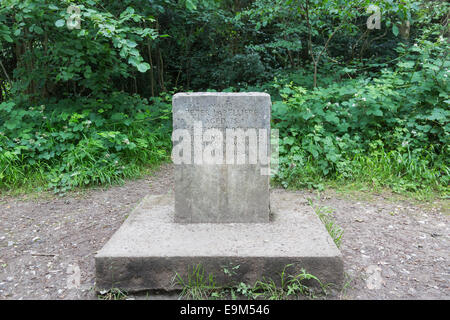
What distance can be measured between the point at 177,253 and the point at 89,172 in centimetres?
247

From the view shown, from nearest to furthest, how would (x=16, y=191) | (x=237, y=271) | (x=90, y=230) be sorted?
1. (x=237, y=271)
2. (x=90, y=230)
3. (x=16, y=191)

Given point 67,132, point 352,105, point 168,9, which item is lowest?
point 67,132

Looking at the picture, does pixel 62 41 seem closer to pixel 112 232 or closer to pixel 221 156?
pixel 112 232

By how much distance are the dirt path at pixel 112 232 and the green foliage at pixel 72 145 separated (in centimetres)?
32

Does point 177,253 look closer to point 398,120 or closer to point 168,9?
point 398,120

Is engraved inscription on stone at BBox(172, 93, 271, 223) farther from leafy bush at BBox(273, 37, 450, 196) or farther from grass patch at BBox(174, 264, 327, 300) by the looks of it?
leafy bush at BBox(273, 37, 450, 196)

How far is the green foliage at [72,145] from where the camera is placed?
14.3 feet

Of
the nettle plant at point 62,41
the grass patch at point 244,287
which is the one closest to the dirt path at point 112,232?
the grass patch at point 244,287

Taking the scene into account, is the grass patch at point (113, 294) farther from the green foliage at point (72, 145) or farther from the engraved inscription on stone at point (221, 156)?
the green foliage at point (72, 145)

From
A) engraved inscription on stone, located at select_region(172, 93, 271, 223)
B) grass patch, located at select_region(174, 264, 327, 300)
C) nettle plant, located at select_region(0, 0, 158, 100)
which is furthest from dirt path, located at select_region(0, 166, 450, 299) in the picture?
nettle plant, located at select_region(0, 0, 158, 100)

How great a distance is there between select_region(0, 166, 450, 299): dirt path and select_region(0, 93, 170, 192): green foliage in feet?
1.06

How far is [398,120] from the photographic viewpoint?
461 centimetres

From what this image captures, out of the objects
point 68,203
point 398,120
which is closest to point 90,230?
point 68,203

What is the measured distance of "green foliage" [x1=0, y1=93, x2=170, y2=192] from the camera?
4348mm
